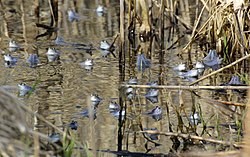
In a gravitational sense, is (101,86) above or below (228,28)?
below

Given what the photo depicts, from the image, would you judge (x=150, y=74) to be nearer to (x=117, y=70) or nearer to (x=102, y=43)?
(x=117, y=70)

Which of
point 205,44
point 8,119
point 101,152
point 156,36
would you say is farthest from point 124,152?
point 156,36

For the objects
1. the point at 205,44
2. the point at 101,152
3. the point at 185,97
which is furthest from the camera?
the point at 205,44

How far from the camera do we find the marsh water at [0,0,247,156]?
3055 mm

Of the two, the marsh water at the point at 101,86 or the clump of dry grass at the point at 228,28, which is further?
the clump of dry grass at the point at 228,28

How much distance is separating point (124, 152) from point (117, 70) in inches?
62.5

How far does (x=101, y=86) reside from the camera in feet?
13.1

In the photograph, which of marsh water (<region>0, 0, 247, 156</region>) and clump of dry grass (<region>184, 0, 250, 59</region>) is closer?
marsh water (<region>0, 0, 247, 156</region>)

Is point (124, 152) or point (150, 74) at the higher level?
point (150, 74)

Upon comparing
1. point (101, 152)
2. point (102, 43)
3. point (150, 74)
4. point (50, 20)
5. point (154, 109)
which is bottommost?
point (101, 152)

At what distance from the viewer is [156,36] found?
16.7ft

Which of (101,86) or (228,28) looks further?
(228,28)

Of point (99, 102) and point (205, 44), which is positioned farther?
point (205, 44)

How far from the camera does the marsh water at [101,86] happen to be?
3055 millimetres
